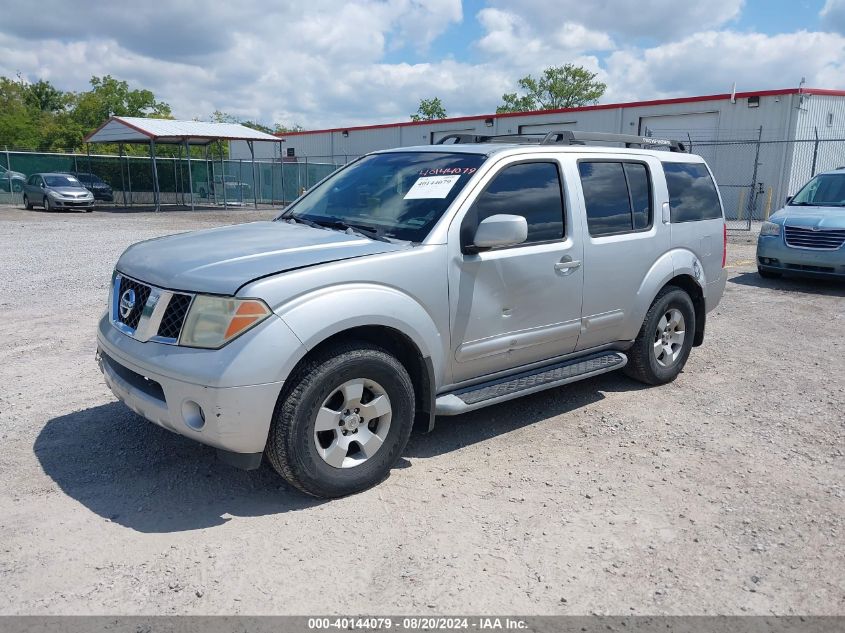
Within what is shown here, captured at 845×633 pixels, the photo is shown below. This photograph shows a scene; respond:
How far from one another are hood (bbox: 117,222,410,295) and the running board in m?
0.99

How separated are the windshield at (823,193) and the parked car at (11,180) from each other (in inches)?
1185

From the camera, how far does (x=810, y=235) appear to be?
10.3 m

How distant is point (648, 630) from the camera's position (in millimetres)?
2717

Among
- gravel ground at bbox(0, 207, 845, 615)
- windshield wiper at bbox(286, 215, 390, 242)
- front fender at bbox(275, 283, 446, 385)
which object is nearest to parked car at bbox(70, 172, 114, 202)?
gravel ground at bbox(0, 207, 845, 615)

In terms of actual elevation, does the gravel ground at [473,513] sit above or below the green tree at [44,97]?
below

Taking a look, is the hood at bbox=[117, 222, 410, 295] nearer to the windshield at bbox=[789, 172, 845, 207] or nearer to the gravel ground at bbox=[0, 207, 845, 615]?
the gravel ground at bbox=[0, 207, 845, 615]

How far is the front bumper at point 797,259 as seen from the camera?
10.0 m

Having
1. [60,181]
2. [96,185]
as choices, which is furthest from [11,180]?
[60,181]

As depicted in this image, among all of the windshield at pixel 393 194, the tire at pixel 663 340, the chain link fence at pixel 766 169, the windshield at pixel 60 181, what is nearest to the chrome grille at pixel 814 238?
the tire at pixel 663 340

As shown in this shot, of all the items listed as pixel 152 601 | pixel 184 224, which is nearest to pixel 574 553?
pixel 152 601

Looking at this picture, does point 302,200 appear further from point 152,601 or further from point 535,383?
point 152,601

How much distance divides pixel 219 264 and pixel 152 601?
5.32 ft

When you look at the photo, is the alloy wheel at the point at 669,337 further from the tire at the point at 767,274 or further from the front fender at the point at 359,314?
the tire at the point at 767,274

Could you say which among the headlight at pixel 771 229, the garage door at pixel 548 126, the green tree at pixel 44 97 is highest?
the green tree at pixel 44 97
